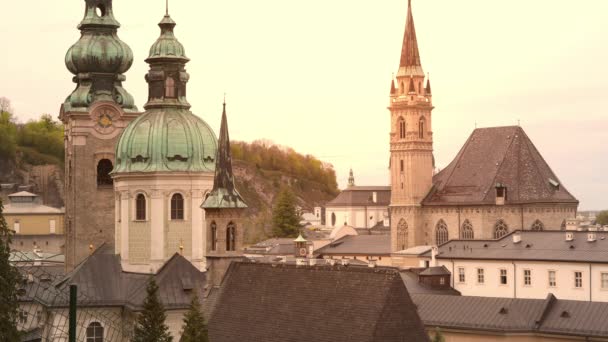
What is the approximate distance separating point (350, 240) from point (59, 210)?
3518 centimetres

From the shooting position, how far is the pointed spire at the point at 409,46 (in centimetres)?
12419

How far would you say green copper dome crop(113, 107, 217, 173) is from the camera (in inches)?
2483

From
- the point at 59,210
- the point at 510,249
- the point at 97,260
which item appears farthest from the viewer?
the point at 59,210

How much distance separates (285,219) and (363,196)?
61.7 ft

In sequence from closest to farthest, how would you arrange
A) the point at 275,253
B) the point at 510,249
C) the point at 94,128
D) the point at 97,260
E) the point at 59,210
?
1. the point at 97,260
2. the point at 94,128
3. the point at 510,249
4. the point at 275,253
5. the point at 59,210

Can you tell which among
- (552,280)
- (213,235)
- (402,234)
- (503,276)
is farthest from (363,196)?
(213,235)

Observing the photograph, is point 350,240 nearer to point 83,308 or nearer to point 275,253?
point 275,253

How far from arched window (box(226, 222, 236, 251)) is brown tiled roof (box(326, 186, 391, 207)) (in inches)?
5288

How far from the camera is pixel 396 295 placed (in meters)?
43.7

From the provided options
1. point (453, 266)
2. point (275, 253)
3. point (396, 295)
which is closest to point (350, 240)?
point (275, 253)

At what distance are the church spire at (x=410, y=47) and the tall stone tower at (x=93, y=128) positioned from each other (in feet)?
183

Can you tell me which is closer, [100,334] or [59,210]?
[100,334]

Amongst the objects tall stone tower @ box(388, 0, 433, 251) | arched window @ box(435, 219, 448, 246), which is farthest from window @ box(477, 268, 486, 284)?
tall stone tower @ box(388, 0, 433, 251)

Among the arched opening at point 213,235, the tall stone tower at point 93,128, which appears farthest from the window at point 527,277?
the arched opening at point 213,235
